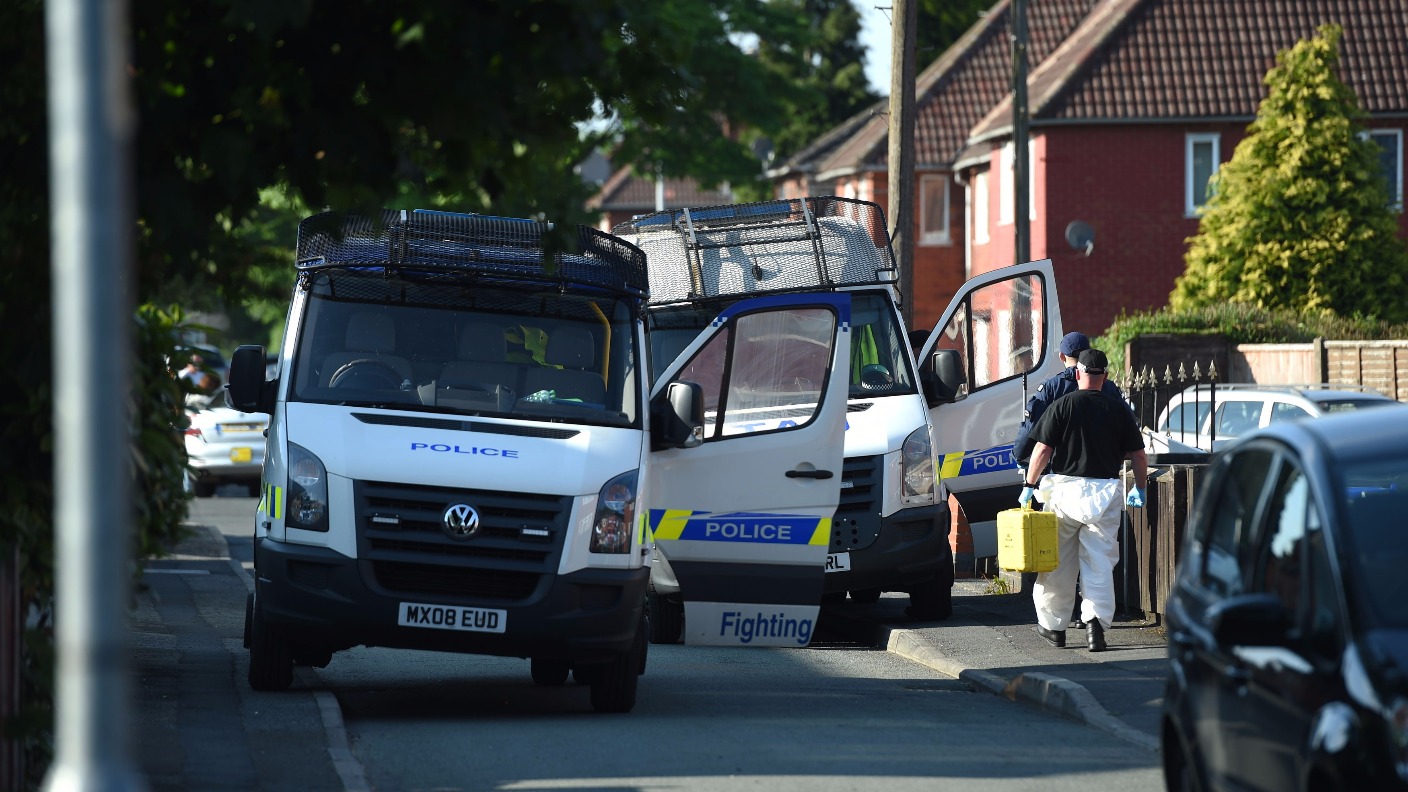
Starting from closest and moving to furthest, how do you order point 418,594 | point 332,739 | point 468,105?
point 468,105
point 332,739
point 418,594

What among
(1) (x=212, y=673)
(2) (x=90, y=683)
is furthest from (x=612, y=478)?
(2) (x=90, y=683)

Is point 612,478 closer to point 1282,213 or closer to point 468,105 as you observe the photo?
point 468,105

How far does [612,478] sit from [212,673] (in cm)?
287

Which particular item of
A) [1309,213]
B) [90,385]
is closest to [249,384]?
[90,385]

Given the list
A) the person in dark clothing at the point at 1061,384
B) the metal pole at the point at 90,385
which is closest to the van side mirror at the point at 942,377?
the person in dark clothing at the point at 1061,384

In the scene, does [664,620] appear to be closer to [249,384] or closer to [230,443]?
[249,384]

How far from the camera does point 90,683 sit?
3389 millimetres

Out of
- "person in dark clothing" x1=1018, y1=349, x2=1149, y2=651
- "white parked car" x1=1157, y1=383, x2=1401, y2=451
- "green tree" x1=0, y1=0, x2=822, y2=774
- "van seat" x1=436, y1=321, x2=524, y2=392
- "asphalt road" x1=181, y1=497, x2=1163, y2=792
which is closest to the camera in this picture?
"green tree" x1=0, y1=0, x2=822, y2=774

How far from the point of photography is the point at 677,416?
10820 mm

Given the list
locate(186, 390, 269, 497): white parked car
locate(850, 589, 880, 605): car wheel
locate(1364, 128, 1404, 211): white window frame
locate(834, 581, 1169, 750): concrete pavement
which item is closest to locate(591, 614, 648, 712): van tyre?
locate(834, 581, 1169, 750): concrete pavement

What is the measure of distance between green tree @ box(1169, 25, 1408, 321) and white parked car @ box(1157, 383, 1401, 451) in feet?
36.6

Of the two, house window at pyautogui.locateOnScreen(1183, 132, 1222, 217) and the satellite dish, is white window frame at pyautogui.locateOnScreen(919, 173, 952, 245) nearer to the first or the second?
house window at pyautogui.locateOnScreen(1183, 132, 1222, 217)

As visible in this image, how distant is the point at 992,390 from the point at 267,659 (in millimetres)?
6455

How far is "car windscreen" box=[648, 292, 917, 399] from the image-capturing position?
14.3m
